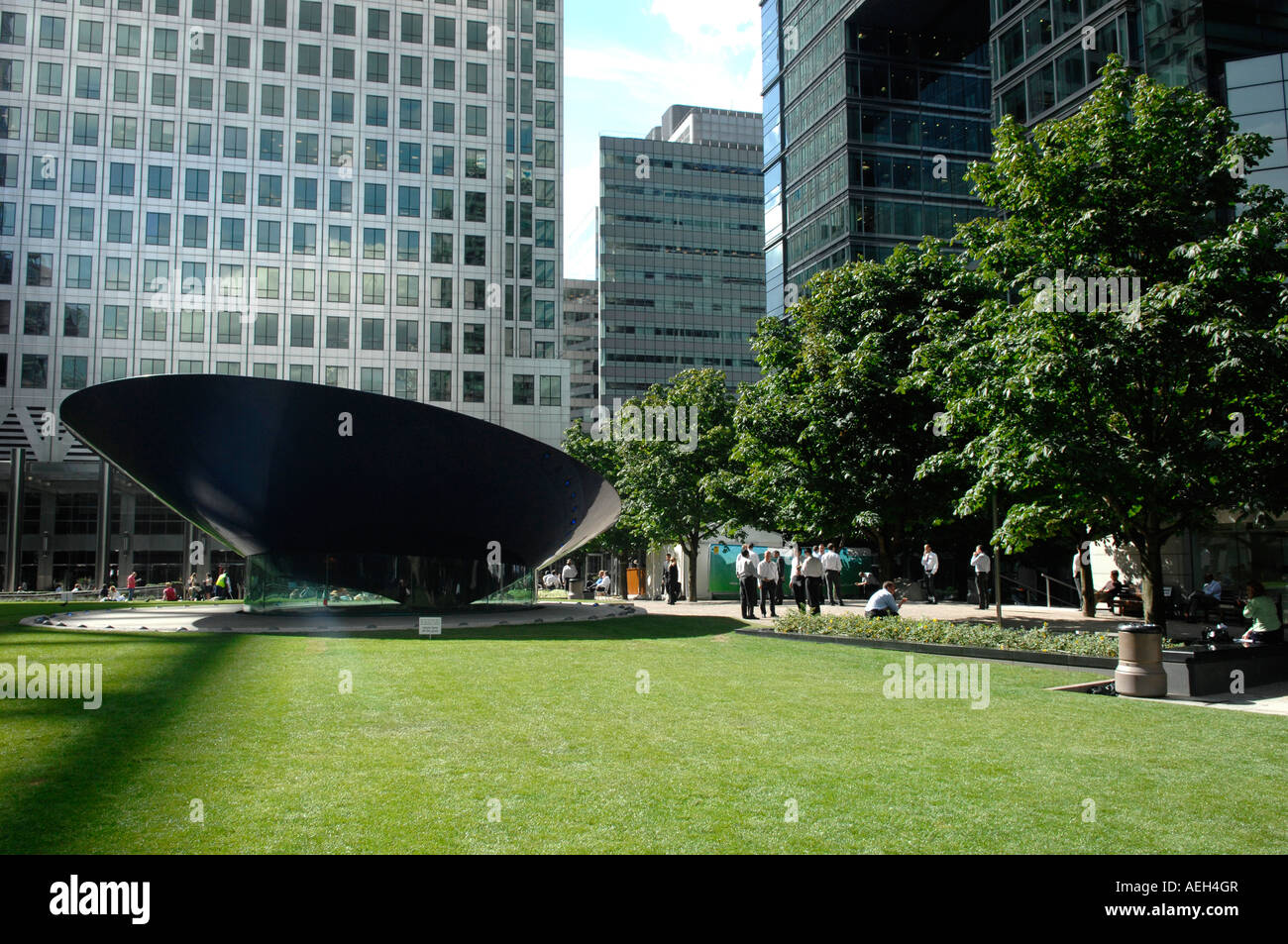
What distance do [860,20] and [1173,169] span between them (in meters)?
60.1

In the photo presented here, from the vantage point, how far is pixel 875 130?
6769 cm

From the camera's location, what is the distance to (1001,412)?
17.5m

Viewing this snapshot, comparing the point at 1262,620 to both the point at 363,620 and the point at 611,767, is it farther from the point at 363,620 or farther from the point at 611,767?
the point at 363,620

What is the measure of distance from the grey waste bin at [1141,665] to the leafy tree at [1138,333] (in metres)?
3.88

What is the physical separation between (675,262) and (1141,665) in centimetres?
11066

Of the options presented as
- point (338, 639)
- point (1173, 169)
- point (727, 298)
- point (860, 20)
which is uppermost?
point (860, 20)

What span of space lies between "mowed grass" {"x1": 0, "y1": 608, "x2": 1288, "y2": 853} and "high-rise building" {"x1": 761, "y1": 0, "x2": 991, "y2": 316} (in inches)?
2291

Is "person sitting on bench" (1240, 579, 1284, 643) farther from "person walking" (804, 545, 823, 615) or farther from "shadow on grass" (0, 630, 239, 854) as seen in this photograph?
"shadow on grass" (0, 630, 239, 854)

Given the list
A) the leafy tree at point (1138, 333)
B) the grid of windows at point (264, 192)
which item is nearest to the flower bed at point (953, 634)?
the leafy tree at point (1138, 333)

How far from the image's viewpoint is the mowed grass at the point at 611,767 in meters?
5.74

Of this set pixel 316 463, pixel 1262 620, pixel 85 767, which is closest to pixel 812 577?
pixel 1262 620

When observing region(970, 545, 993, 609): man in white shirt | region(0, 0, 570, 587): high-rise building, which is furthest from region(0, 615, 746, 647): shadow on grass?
region(0, 0, 570, 587): high-rise building

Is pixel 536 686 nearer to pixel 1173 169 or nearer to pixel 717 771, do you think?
pixel 717 771
